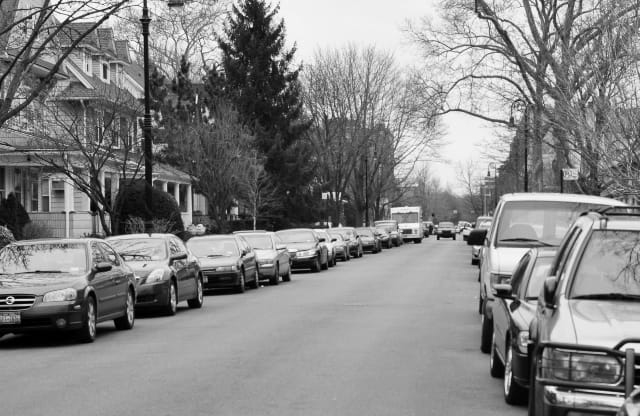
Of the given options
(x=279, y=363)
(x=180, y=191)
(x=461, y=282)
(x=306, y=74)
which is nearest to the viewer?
(x=279, y=363)

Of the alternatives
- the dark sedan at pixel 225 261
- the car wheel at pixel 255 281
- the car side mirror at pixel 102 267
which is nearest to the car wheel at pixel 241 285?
the dark sedan at pixel 225 261

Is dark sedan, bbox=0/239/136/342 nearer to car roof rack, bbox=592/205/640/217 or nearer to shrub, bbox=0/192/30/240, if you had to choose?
car roof rack, bbox=592/205/640/217

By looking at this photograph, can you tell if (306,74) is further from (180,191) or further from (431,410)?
(431,410)

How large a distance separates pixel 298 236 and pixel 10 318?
80.4 feet

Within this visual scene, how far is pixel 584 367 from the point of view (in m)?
6.56

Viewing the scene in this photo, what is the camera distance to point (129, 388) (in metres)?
10.9

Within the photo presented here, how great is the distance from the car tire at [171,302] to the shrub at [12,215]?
17078mm

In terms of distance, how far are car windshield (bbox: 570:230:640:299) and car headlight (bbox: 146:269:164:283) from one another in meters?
13.0

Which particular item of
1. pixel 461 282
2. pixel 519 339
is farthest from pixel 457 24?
pixel 519 339

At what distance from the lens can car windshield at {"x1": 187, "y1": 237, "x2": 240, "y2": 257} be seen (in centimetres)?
2683

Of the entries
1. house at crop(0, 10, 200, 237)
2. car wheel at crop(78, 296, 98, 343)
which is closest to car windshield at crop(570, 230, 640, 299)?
car wheel at crop(78, 296, 98, 343)

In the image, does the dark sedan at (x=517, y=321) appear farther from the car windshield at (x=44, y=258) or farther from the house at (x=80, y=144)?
the house at (x=80, y=144)

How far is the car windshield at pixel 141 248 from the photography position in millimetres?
20797

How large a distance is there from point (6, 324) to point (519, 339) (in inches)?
322
